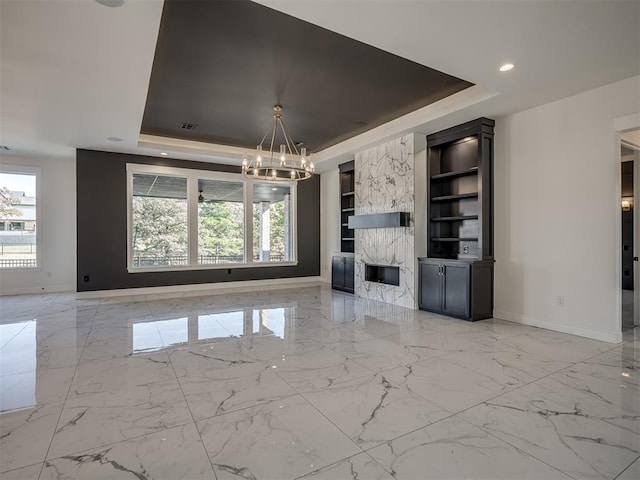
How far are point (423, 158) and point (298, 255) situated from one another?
452 centimetres

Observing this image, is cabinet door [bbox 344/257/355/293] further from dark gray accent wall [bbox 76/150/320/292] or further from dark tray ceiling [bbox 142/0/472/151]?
dark gray accent wall [bbox 76/150/320/292]

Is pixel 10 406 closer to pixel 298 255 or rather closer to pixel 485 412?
pixel 485 412

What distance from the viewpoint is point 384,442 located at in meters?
2.07

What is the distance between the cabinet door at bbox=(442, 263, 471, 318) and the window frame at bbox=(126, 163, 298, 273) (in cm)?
377

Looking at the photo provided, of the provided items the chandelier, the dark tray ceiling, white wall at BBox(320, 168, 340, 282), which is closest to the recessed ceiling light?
the dark tray ceiling

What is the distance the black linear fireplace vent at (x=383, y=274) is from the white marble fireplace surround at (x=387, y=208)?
0.11m

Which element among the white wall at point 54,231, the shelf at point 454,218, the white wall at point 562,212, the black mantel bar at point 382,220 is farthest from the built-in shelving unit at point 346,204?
the white wall at point 54,231

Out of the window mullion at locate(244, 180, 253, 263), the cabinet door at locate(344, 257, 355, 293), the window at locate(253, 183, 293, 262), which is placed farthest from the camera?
the window at locate(253, 183, 293, 262)

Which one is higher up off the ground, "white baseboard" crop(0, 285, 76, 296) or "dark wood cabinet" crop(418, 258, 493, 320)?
"dark wood cabinet" crop(418, 258, 493, 320)

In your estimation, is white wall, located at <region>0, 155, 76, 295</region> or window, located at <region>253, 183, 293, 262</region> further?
window, located at <region>253, 183, 293, 262</region>

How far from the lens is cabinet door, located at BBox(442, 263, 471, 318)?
507 centimetres

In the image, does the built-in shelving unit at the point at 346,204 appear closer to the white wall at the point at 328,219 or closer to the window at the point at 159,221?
the white wall at the point at 328,219

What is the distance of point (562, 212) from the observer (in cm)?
452

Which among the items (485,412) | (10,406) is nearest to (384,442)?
(485,412)
